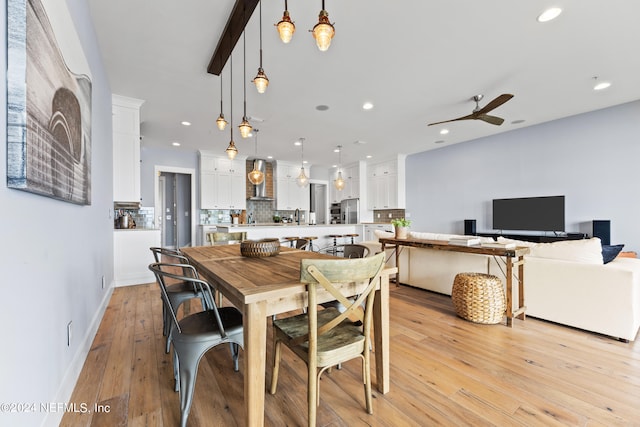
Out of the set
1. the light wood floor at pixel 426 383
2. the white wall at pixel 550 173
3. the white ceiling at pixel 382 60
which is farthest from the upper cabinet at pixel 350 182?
the light wood floor at pixel 426 383

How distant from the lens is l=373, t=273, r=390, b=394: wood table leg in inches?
61.5

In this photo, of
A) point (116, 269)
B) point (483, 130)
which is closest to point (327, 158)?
point (483, 130)

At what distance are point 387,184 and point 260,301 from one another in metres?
7.17

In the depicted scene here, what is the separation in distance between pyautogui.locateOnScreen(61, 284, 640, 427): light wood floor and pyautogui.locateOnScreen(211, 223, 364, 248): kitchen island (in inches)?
118

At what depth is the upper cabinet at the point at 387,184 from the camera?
7.55 meters

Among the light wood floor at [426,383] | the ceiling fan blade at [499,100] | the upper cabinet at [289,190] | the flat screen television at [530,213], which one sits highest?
the ceiling fan blade at [499,100]

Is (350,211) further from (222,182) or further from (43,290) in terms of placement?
(43,290)

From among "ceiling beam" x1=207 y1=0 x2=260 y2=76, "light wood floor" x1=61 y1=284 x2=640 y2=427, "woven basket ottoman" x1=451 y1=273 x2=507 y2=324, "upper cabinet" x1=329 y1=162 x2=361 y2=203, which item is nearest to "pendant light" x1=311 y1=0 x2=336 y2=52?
"ceiling beam" x1=207 y1=0 x2=260 y2=76

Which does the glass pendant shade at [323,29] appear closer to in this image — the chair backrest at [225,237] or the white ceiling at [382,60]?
the white ceiling at [382,60]

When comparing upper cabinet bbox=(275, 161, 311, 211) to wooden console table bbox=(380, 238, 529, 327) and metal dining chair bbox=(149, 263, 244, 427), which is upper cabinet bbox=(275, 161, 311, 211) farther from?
metal dining chair bbox=(149, 263, 244, 427)

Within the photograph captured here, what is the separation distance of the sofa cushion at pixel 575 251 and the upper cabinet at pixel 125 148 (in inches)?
202

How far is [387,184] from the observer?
7820 mm

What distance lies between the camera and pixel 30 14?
1.06 metres

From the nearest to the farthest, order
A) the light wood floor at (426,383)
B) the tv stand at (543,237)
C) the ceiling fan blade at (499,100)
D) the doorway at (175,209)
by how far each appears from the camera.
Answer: the light wood floor at (426,383), the ceiling fan blade at (499,100), the tv stand at (543,237), the doorway at (175,209)
